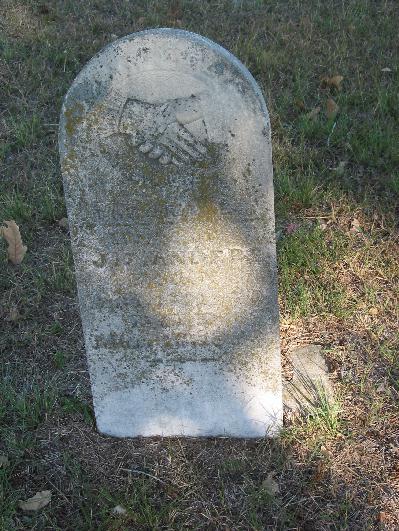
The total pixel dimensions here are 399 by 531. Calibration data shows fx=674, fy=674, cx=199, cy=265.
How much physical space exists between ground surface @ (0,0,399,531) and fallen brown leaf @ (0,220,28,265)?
4 centimetres

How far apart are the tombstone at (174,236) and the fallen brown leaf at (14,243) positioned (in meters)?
1.21

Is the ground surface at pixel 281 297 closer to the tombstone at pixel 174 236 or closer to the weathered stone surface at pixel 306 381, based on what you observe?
the weathered stone surface at pixel 306 381

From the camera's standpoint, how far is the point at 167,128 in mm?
1938

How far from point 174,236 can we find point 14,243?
5.07ft

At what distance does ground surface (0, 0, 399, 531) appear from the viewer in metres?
2.36

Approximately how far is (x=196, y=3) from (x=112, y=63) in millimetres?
4113

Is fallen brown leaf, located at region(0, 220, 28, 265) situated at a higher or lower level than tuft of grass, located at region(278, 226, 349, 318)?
lower

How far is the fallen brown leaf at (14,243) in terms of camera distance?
3.41 m

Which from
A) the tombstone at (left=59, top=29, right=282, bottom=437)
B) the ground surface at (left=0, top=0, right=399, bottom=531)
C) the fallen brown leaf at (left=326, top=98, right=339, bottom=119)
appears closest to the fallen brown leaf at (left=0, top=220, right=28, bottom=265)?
the ground surface at (left=0, top=0, right=399, bottom=531)

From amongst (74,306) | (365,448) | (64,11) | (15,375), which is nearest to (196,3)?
(64,11)

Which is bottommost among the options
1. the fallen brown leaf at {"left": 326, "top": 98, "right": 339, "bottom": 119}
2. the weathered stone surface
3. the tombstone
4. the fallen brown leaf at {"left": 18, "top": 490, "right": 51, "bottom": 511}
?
the fallen brown leaf at {"left": 18, "top": 490, "right": 51, "bottom": 511}

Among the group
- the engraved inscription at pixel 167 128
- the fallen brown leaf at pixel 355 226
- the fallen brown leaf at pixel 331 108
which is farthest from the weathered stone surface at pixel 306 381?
the fallen brown leaf at pixel 331 108

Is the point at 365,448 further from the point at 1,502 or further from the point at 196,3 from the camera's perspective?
the point at 196,3

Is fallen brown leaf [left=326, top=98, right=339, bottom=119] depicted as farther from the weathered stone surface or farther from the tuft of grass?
the weathered stone surface
